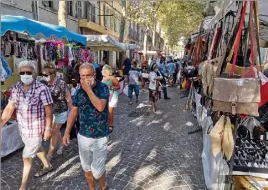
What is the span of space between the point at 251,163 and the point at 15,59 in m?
6.09

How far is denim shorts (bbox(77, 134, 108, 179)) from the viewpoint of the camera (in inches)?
117

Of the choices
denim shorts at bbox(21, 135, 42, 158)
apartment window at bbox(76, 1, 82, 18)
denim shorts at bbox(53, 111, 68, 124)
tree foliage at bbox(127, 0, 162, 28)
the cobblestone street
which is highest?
tree foliage at bbox(127, 0, 162, 28)

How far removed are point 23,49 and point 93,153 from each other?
4724mm

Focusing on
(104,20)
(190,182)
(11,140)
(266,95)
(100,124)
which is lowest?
(190,182)

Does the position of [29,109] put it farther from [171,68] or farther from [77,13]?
[77,13]

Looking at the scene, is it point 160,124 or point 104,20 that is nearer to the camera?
point 160,124

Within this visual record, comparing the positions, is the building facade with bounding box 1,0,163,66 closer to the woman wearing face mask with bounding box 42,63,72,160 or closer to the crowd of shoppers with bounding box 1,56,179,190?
the woman wearing face mask with bounding box 42,63,72,160

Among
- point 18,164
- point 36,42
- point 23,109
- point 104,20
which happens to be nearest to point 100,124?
point 23,109

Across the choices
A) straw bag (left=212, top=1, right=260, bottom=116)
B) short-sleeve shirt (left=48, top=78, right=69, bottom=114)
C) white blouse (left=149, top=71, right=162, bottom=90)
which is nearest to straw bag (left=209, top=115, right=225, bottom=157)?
straw bag (left=212, top=1, right=260, bottom=116)

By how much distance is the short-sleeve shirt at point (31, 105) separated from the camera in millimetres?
3229

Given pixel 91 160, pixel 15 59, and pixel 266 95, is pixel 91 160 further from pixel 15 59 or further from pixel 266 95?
pixel 15 59

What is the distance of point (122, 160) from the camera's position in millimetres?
4441

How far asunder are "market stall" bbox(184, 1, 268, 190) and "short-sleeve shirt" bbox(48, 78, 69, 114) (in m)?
2.26

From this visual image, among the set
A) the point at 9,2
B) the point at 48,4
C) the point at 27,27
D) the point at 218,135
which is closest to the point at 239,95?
the point at 218,135
